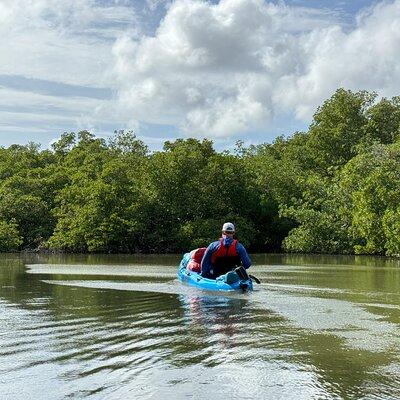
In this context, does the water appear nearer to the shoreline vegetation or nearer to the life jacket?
the life jacket

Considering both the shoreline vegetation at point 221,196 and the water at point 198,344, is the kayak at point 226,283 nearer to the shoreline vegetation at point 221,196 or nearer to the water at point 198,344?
the water at point 198,344

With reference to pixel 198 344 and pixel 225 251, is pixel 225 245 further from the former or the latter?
pixel 198 344

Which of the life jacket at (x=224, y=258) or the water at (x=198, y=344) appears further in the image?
the life jacket at (x=224, y=258)

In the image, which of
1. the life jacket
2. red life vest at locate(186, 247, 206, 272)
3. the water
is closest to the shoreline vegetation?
red life vest at locate(186, 247, 206, 272)

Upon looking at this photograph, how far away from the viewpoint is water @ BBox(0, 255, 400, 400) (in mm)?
6051

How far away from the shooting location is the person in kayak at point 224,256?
595 inches

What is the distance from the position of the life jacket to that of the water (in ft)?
3.54

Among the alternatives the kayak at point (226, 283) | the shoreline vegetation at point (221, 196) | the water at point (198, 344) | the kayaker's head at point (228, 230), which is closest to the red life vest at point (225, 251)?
the kayaker's head at point (228, 230)

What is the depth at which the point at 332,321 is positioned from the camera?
33.5ft

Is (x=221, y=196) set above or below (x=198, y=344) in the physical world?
above

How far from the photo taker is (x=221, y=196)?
Answer: 46.6 meters

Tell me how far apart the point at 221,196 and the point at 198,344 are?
126ft

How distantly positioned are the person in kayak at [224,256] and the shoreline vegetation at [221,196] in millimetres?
21240

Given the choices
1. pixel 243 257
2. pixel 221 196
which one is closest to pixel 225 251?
pixel 243 257
